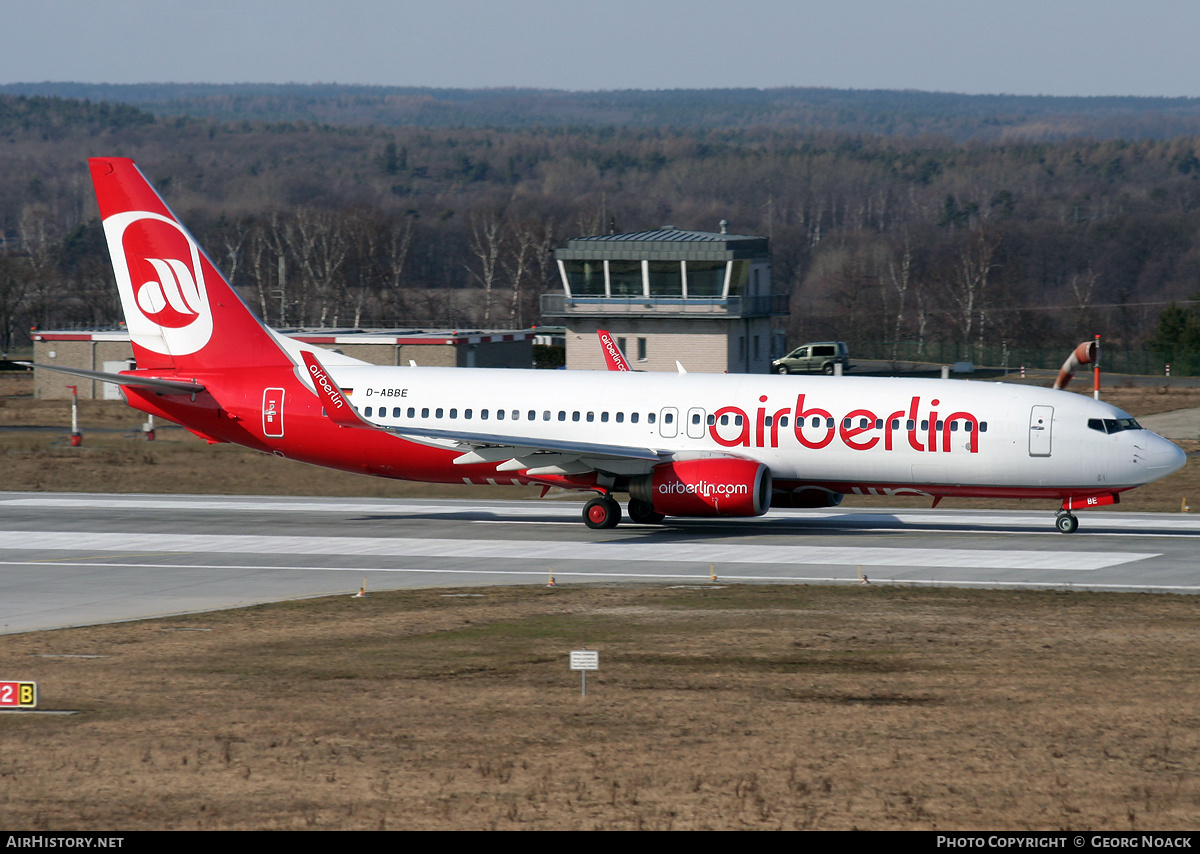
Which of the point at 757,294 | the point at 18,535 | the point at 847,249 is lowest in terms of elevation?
the point at 18,535

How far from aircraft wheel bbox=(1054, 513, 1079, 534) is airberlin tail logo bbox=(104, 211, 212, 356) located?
2357 cm

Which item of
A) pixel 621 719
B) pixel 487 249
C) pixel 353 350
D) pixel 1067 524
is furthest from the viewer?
pixel 487 249

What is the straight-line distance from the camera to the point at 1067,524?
115ft

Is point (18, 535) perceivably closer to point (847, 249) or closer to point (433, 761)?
point (433, 761)

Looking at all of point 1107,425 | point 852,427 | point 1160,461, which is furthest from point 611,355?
point 1160,461

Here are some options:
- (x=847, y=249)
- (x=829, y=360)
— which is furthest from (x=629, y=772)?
(x=847, y=249)

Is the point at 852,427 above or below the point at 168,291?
below

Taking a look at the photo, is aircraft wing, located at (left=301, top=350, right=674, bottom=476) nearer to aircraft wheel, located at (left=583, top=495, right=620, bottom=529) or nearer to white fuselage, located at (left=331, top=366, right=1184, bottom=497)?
white fuselage, located at (left=331, top=366, right=1184, bottom=497)

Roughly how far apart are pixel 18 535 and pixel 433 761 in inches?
966

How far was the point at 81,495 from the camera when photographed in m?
43.8

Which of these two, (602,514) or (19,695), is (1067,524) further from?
(19,695)

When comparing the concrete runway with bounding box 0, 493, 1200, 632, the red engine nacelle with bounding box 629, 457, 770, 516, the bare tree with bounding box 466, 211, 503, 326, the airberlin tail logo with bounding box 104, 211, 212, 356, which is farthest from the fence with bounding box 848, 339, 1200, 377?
the airberlin tail logo with bounding box 104, 211, 212, 356

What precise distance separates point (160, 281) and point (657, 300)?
42.8 metres

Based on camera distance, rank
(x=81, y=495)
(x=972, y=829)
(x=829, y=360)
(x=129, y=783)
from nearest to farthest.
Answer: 1. (x=972, y=829)
2. (x=129, y=783)
3. (x=81, y=495)
4. (x=829, y=360)
